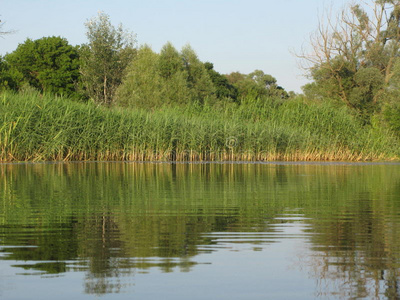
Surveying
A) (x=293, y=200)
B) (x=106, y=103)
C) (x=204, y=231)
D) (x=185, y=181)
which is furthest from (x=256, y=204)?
(x=106, y=103)

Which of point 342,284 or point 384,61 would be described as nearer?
point 342,284

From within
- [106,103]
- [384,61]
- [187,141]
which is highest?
[384,61]

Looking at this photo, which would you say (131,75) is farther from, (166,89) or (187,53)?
(187,53)

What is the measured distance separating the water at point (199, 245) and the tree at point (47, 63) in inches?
2233

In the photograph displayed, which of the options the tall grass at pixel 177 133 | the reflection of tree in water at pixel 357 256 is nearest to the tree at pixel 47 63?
the tall grass at pixel 177 133

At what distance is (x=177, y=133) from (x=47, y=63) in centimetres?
4824

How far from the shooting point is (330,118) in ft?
92.7

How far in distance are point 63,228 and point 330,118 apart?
22.6 meters

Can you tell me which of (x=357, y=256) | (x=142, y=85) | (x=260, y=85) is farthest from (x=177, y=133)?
(x=260, y=85)

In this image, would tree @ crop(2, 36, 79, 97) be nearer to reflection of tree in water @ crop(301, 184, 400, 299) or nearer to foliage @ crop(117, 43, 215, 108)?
foliage @ crop(117, 43, 215, 108)

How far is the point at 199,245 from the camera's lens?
5.99 m

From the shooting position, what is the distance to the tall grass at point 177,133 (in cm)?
2267

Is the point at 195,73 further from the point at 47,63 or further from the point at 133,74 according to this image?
the point at 47,63

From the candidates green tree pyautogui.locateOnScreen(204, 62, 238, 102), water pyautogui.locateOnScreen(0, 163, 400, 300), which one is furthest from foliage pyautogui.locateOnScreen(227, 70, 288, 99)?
water pyautogui.locateOnScreen(0, 163, 400, 300)
